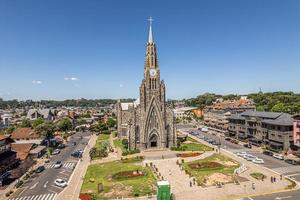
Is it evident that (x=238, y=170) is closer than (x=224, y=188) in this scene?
No

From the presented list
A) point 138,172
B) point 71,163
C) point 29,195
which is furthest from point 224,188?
point 71,163

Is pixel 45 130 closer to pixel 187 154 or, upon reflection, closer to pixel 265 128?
pixel 187 154

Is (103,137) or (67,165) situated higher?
(103,137)

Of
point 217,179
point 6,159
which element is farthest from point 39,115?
A: point 217,179

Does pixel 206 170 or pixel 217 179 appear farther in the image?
pixel 206 170

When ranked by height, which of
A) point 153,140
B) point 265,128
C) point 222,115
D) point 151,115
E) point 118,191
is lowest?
point 118,191

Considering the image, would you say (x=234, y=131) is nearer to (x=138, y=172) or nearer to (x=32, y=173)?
(x=138, y=172)

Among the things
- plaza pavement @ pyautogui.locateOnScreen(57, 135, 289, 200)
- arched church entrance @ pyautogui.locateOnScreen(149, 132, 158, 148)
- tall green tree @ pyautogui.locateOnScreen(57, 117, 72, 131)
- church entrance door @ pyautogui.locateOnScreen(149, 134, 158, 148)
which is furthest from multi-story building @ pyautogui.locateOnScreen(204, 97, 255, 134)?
tall green tree @ pyautogui.locateOnScreen(57, 117, 72, 131)

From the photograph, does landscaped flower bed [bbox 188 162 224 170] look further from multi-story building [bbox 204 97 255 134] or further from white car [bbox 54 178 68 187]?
multi-story building [bbox 204 97 255 134]
